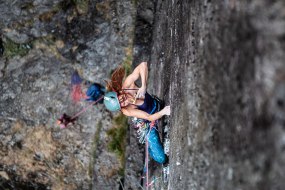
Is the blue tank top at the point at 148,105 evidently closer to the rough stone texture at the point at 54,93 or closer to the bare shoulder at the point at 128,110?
the bare shoulder at the point at 128,110

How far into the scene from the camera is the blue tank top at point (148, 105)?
13.4 ft

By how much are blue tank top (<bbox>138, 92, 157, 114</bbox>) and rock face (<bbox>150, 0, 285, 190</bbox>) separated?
1066 mm

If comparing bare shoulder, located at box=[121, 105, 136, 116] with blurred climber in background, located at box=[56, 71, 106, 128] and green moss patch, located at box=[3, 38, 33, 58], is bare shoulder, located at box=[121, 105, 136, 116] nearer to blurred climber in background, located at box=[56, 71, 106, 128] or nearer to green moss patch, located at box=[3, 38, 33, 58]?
blurred climber in background, located at box=[56, 71, 106, 128]

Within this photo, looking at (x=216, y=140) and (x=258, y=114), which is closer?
(x=258, y=114)

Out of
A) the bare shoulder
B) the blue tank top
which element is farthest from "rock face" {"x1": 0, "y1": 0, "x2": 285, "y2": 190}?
the bare shoulder

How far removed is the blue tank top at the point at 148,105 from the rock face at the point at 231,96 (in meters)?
1.07

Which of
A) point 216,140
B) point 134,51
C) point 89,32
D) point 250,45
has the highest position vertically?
point 89,32

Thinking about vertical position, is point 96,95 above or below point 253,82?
above

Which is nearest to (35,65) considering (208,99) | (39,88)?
(39,88)

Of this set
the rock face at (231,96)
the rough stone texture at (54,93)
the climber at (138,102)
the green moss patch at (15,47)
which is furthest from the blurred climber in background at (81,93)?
the rock face at (231,96)

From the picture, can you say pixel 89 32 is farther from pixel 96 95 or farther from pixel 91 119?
pixel 91 119

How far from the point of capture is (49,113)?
5.86 m

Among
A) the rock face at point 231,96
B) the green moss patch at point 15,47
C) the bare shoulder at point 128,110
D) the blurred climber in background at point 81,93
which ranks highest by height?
the green moss patch at point 15,47

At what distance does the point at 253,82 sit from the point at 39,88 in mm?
4856
